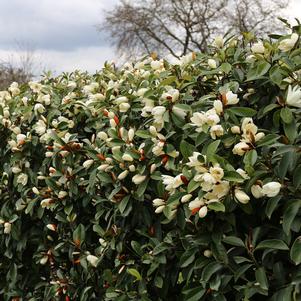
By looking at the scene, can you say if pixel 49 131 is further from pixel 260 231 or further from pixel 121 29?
pixel 121 29

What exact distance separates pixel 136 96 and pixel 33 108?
2.95 feet

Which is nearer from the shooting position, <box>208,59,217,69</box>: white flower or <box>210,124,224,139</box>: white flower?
<box>210,124,224,139</box>: white flower

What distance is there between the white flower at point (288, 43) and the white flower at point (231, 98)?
12.1 inches

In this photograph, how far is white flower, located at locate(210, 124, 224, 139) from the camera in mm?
1942

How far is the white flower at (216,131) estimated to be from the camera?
1.94 m

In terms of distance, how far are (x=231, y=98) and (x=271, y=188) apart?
430mm

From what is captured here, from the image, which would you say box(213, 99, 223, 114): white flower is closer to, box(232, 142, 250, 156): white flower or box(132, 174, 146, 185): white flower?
box(232, 142, 250, 156): white flower

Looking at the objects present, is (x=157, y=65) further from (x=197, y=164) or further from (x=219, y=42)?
(x=197, y=164)

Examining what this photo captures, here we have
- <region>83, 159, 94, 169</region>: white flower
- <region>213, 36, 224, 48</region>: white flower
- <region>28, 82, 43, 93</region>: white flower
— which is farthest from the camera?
<region>28, 82, 43, 93</region>: white flower

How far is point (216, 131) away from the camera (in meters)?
1.96

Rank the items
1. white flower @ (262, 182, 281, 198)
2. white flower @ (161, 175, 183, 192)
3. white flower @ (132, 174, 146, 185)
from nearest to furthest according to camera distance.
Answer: white flower @ (262, 182, 281, 198), white flower @ (161, 175, 183, 192), white flower @ (132, 174, 146, 185)

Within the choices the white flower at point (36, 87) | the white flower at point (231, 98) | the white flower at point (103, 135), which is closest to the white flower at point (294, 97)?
the white flower at point (231, 98)

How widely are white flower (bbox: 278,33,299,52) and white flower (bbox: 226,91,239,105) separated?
308mm

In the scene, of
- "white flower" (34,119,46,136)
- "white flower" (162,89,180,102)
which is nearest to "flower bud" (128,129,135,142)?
"white flower" (162,89,180,102)
